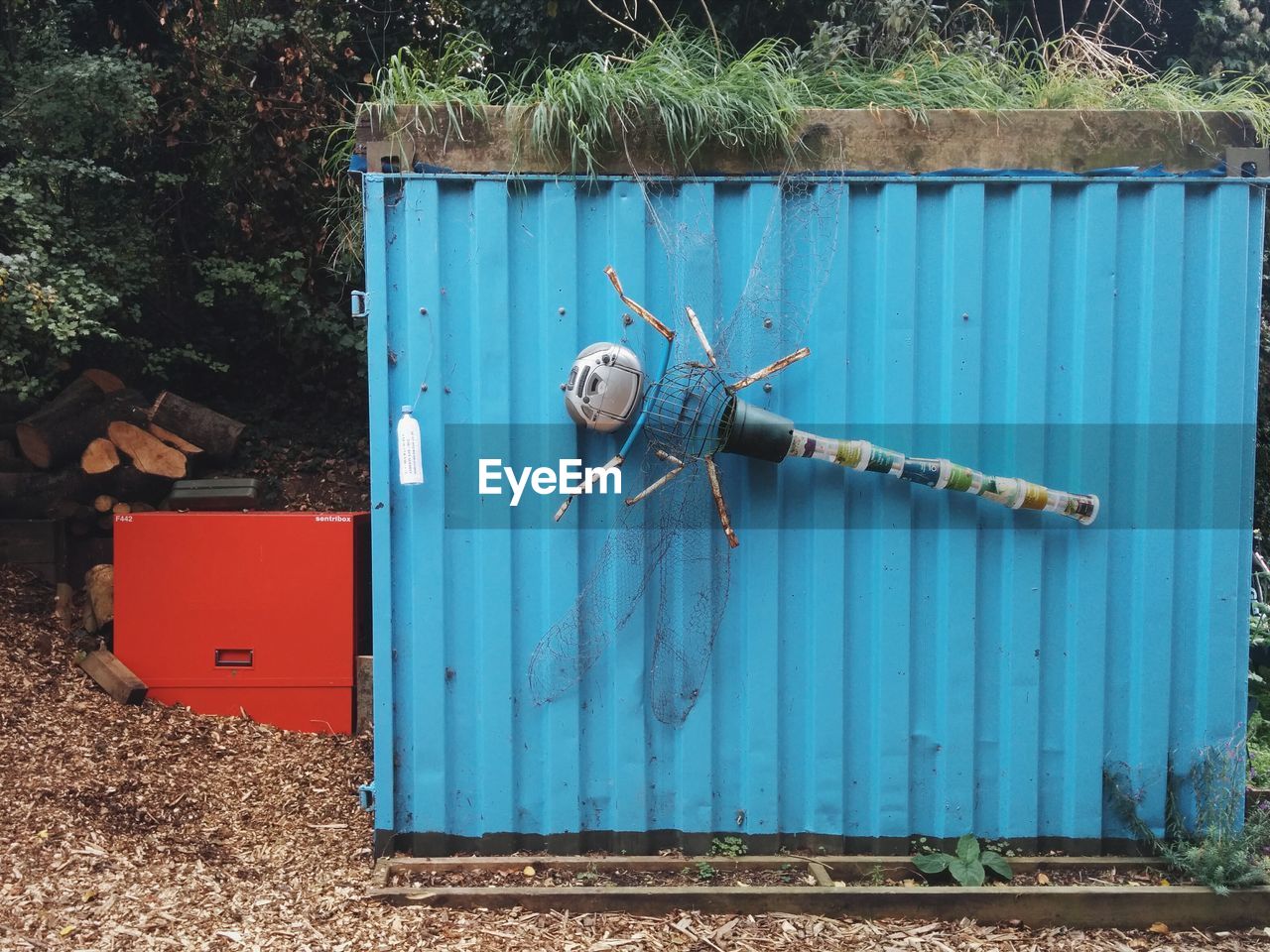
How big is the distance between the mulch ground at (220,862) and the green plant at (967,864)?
18 cm

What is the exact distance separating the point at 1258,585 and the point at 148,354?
752 centimetres

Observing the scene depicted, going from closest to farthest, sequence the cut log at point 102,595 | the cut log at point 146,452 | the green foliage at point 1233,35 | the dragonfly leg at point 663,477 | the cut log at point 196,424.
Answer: the dragonfly leg at point 663,477 → the cut log at point 102,595 → the cut log at point 146,452 → the cut log at point 196,424 → the green foliage at point 1233,35

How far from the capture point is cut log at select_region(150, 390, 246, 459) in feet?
18.8

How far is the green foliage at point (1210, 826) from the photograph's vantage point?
11.3ft

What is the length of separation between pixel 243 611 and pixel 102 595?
3.82ft

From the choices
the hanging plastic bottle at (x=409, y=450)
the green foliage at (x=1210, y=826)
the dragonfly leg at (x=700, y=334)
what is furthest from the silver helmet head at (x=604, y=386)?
the green foliage at (x=1210, y=826)

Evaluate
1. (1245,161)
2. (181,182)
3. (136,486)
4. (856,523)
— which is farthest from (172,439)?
(1245,161)

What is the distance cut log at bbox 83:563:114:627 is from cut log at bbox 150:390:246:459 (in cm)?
96

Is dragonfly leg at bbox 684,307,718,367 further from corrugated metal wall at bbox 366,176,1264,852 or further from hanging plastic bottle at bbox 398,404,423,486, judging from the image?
hanging plastic bottle at bbox 398,404,423,486

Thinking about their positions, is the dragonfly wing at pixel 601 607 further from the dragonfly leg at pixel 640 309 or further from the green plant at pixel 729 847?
the green plant at pixel 729 847

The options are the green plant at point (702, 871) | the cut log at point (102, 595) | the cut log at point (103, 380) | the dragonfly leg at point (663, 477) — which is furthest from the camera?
the cut log at point (103, 380)

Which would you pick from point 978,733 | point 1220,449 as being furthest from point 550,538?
point 1220,449

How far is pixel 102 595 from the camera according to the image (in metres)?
5.21

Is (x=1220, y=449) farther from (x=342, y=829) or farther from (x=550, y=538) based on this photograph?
(x=342, y=829)
